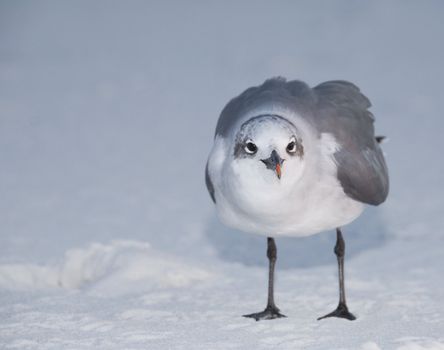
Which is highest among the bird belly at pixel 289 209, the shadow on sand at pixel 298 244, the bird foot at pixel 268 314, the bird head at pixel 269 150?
the shadow on sand at pixel 298 244

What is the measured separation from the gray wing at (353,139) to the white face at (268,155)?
Answer: 1.61ft

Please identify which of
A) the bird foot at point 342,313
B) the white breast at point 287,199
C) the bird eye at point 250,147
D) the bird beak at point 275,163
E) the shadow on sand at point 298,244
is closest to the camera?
the bird beak at point 275,163

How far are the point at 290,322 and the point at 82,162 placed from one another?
4.39 metres

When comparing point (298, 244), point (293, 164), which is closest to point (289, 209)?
point (293, 164)

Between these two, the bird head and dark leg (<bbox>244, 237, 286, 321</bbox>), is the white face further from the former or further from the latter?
dark leg (<bbox>244, 237, 286, 321</bbox>)

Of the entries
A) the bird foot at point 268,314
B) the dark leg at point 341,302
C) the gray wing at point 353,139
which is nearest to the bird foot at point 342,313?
the dark leg at point 341,302

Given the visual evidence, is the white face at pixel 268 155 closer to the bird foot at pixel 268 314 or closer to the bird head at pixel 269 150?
the bird head at pixel 269 150

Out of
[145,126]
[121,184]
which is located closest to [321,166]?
[121,184]

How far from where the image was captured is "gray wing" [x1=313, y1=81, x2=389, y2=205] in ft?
18.4

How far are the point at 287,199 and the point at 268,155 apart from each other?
14.7 inches

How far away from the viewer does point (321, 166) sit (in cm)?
543

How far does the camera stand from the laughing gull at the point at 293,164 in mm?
5109

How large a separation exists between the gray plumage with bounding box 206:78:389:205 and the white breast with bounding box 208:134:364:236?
0.10m

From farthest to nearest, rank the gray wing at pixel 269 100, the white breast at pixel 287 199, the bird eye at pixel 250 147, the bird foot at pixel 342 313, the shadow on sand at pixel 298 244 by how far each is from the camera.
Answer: the shadow on sand at pixel 298 244 < the bird foot at pixel 342 313 < the gray wing at pixel 269 100 < the white breast at pixel 287 199 < the bird eye at pixel 250 147
